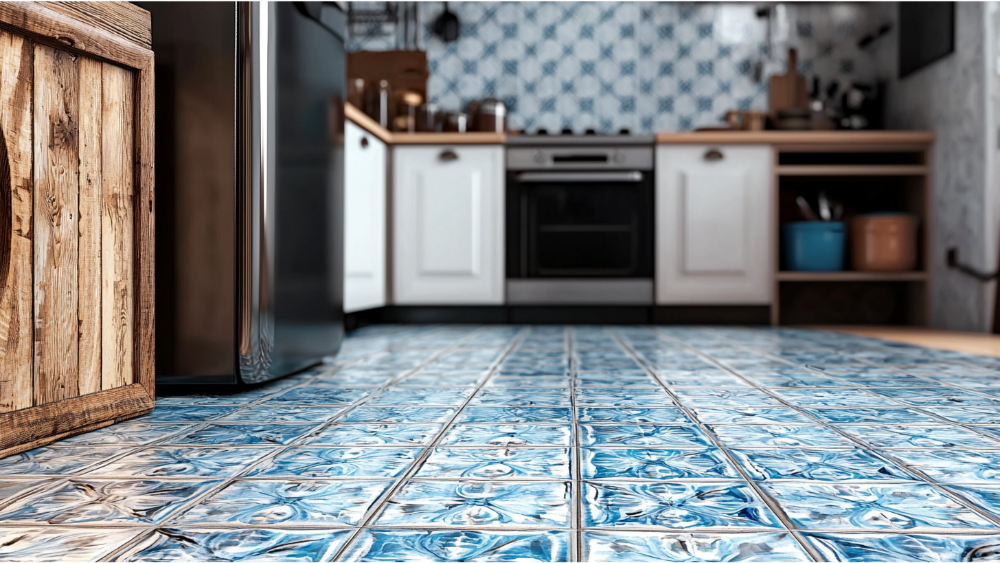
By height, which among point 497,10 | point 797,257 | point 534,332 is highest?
point 497,10

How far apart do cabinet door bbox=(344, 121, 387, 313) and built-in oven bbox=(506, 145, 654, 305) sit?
596 mm

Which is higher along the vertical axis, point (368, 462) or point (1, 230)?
point (1, 230)

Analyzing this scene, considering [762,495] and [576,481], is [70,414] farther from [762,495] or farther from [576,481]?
[762,495]

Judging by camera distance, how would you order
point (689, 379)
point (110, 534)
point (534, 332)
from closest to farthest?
point (110, 534), point (689, 379), point (534, 332)

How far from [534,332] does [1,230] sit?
6.69 feet

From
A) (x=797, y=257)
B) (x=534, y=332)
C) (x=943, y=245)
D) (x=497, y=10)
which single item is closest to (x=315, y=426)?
(x=534, y=332)

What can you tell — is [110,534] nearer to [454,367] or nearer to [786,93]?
[454,367]

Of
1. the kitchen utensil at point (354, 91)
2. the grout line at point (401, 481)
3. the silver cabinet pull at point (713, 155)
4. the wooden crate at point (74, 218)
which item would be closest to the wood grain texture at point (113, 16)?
the wooden crate at point (74, 218)

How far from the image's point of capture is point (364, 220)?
8.58 ft

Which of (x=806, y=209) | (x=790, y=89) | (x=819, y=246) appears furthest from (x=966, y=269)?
(x=790, y=89)

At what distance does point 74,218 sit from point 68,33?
0.84 ft

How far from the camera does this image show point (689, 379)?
4.72 feet

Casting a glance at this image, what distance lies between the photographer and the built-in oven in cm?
307

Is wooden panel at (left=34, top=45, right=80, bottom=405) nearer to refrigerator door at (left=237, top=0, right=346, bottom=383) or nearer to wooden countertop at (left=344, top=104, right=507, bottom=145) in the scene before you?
refrigerator door at (left=237, top=0, right=346, bottom=383)
